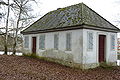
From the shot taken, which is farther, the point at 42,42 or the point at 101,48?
the point at 42,42

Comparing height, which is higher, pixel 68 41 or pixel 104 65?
pixel 68 41

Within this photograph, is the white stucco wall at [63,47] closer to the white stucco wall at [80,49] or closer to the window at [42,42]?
the white stucco wall at [80,49]

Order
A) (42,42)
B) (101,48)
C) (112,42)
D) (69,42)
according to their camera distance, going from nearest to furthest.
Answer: (69,42), (101,48), (112,42), (42,42)

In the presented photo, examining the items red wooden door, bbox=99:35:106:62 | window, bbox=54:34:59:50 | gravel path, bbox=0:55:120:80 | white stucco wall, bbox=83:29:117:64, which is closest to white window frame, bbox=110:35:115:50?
white stucco wall, bbox=83:29:117:64

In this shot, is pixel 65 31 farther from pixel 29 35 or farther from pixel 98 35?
pixel 29 35

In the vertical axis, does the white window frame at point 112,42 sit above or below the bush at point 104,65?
above

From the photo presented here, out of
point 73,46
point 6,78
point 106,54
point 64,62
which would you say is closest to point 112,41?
point 106,54

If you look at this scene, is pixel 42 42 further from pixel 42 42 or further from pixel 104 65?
pixel 104 65

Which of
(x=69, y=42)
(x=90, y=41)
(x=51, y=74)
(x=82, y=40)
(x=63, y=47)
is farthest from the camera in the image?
(x=63, y=47)

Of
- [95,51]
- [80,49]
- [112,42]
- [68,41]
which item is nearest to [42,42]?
[68,41]

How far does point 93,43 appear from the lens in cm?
1070

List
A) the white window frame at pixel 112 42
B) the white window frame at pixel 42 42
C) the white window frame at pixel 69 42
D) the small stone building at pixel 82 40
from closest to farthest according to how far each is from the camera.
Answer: the small stone building at pixel 82 40 → the white window frame at pixel 69 42 → the white window frame at pixel 112 42 → the white window frame at pixel 42 42

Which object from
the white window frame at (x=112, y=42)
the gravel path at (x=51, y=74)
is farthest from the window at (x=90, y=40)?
the white window frame at (x=112, y=42)

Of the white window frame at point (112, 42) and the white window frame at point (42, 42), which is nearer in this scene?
the white window frame at point (112, 42)
